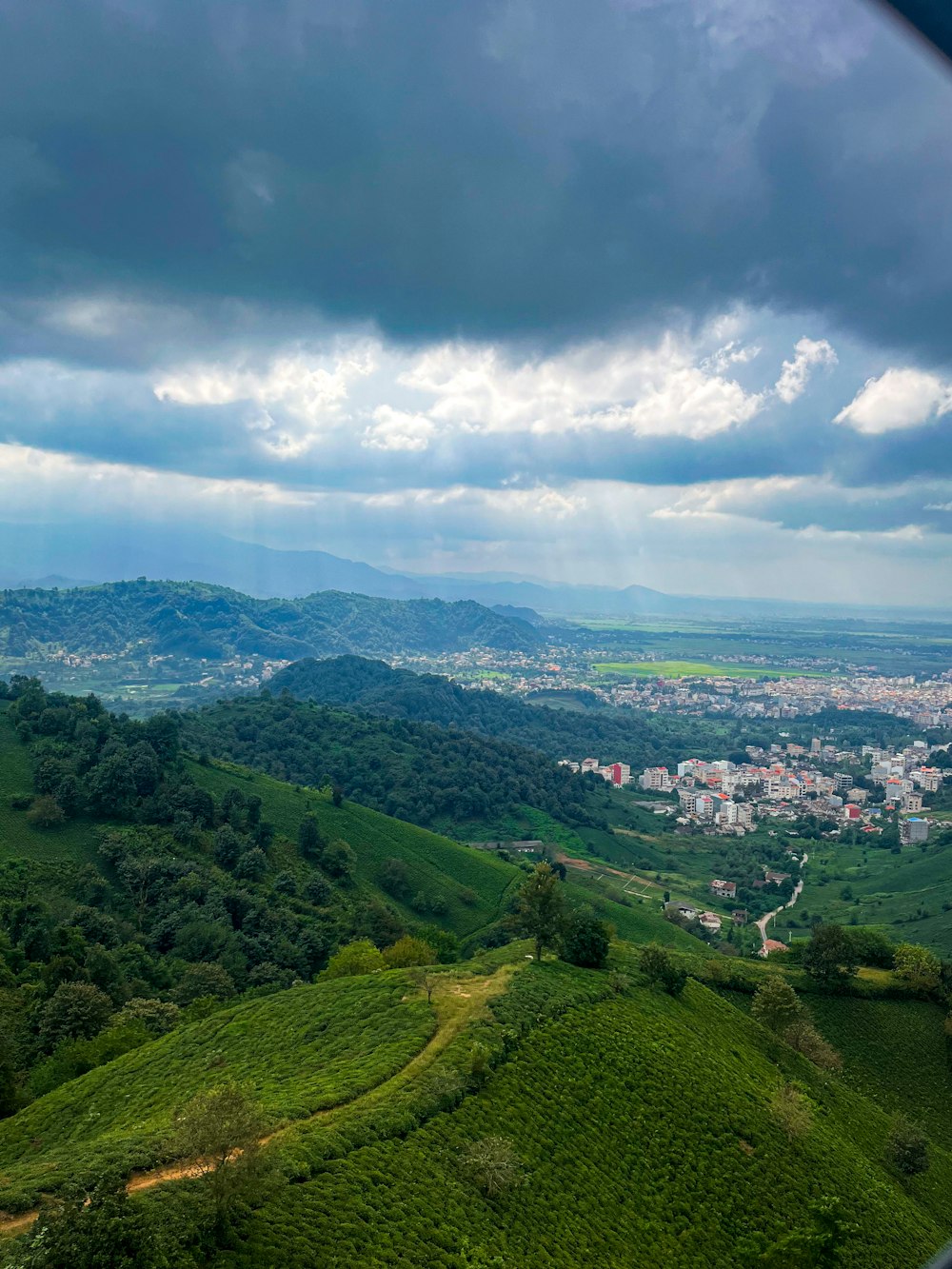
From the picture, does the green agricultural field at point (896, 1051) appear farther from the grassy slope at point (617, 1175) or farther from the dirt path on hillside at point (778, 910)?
the dirt path on hillside at point (778, 910)

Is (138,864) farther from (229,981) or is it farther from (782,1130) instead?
(782,1130)

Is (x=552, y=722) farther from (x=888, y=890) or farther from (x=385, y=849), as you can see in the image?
(x=385, y=849)

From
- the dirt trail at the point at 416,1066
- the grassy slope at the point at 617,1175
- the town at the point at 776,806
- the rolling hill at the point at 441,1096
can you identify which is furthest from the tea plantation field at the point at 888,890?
the dirt trail at the point at 416,1066

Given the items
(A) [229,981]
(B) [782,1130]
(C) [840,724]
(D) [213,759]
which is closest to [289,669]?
(D) [213,759]

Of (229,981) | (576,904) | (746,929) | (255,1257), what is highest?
(255,1257)

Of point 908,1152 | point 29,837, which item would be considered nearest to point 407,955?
point 908,1152

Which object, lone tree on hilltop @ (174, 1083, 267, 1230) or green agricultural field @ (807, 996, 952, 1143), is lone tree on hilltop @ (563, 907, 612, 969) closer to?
green agricultural field @ (807, 996, 952, 1143)
